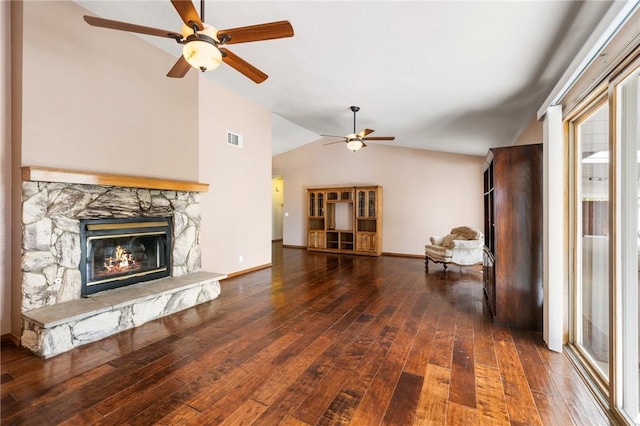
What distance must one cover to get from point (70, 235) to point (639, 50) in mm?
4563

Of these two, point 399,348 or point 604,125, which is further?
point 399,348

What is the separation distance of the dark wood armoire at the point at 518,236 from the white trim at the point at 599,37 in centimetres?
79

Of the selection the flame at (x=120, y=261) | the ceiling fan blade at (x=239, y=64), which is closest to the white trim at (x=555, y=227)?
the ceiling fan blade at (x=239, y=64)

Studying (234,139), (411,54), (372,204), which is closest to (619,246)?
(411,54)

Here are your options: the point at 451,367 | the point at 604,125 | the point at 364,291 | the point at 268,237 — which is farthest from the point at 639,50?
the point at 268,237

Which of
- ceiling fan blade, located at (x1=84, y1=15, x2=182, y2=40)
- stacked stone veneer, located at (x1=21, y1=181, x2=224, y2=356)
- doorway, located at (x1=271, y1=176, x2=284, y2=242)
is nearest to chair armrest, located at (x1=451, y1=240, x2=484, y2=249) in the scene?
stacked stone veneer, located at (x1=21, y1=181, x2=224, y2=356)

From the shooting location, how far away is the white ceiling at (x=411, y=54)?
2.06m

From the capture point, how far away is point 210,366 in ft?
7.34

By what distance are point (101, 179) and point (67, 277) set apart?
41.2 inches

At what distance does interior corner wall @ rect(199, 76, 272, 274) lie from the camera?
4.59 metres

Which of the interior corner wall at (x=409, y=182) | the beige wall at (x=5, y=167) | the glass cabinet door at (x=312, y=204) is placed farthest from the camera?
the glass cabinet door at (x=312, y=204)

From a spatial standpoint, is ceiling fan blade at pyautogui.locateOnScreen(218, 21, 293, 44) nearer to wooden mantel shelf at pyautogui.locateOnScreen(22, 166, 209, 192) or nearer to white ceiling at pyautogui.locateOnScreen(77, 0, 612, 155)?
white ceiling at pyautogui.locateOnScreen(77, 0, 612, 155)

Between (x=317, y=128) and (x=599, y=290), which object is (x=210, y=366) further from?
(x=317, y=128)

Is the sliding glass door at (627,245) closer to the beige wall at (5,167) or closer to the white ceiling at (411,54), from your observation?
the white ceiling at (411,54)
